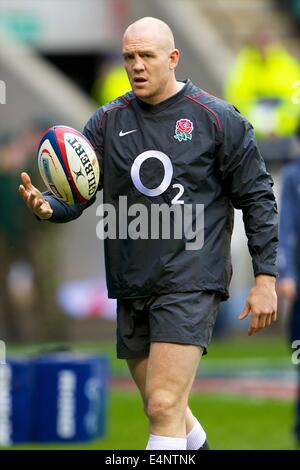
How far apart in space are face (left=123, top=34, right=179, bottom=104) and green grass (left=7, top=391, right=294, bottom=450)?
142 inches

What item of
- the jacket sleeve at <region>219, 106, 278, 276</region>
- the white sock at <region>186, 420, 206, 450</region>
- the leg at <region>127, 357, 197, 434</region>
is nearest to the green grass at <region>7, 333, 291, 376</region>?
the white sock at <region>186, 420, 206, 450</region>

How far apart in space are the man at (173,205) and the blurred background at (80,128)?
21.6 feet

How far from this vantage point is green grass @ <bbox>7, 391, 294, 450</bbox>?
10.8 metres

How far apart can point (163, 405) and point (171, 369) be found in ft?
0.59

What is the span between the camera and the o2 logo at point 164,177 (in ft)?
24.7

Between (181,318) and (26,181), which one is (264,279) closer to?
(181,318)

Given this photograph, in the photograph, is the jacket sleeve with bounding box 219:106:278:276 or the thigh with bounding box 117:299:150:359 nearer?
the jacket sleeve with bounding box 219:106:278:276

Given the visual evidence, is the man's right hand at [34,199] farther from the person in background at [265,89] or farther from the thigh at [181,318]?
the person in background at [265,89]

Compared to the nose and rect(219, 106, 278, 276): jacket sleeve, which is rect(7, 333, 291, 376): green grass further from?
the nose

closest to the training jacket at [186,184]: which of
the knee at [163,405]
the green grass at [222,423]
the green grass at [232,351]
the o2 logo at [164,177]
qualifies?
the o2 logo at [164,177]

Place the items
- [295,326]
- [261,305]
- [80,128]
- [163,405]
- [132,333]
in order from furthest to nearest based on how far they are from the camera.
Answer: [80,128] → [295,326] → [132,333] → [261,305] → [163,405]

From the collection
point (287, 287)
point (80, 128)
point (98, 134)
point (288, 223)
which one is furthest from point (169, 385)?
point (80, 128)

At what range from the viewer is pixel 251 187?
298 inches

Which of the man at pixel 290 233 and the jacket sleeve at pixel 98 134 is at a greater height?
the jacket sleeve at pixel 98 134
